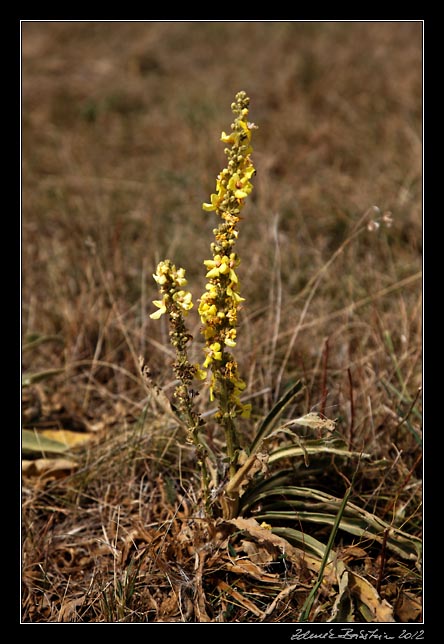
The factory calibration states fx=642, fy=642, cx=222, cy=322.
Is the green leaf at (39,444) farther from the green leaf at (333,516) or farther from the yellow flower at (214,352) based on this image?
the yellow flower at (214,352)

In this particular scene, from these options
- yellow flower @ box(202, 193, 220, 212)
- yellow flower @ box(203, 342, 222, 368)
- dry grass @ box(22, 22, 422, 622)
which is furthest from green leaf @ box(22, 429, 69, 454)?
yellow flower @ box(202, 193, 220, 212)

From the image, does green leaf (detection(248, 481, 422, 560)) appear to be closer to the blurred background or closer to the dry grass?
the dry grass

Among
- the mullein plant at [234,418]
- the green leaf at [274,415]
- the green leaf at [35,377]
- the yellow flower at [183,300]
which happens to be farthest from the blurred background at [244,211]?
the yellow flower at [183,300]

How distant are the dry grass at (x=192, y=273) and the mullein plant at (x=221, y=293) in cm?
27

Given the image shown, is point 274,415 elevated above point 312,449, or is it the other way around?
point 274,415

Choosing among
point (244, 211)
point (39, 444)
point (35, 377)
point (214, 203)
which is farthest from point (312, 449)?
point (244, 211)

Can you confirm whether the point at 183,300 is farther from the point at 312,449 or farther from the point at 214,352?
the point at 312,449

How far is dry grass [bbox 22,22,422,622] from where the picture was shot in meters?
2.34

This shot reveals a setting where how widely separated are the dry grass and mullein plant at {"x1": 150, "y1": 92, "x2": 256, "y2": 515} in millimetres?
275

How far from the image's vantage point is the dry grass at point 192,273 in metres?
2.34

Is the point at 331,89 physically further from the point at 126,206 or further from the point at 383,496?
the point at 383,496

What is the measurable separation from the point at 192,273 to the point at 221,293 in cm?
211

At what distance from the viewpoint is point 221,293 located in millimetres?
1945

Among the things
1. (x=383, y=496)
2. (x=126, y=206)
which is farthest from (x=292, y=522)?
(x=126, y=206)
